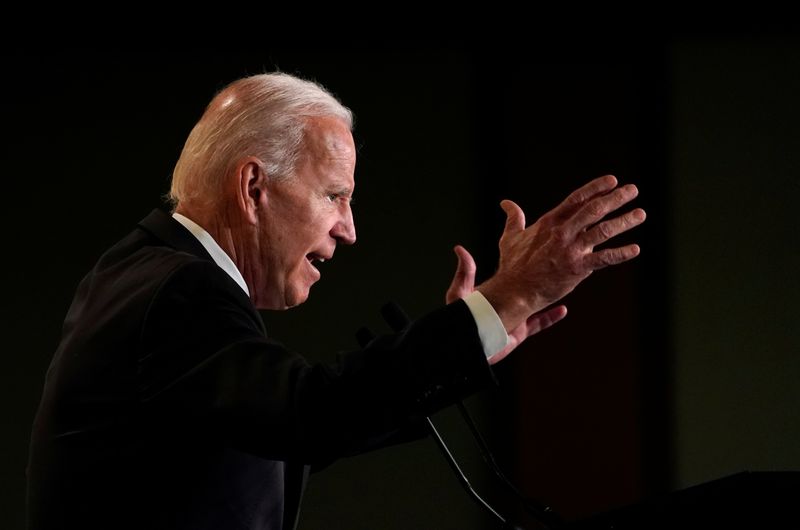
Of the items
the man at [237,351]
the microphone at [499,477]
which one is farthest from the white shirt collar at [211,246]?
the microphone at [499,477]

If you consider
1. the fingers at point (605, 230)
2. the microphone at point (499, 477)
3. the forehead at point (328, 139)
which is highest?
the forehead at point (328, 139)

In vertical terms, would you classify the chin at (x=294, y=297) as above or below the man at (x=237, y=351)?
below

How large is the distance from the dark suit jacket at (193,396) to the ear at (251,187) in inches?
5.0

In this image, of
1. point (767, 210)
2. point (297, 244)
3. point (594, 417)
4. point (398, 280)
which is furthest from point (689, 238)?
point (297, 244)

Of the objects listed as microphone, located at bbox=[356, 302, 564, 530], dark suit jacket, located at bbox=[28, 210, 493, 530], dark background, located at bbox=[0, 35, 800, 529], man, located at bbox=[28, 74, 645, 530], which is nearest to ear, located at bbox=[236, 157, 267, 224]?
man, located at bbox=[28, 74, 645, 530]

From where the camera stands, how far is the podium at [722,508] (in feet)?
3.68

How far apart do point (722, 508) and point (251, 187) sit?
876mm

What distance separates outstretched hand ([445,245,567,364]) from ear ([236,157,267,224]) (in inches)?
12.6

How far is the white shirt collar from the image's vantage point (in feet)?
5.34

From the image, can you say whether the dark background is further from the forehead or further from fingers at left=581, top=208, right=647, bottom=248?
fingers at left=581, top=208, right=647, bottom=248

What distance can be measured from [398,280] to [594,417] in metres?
0.80

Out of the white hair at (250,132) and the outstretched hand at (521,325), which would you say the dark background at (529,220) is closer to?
the outstretched hand at (521,325)

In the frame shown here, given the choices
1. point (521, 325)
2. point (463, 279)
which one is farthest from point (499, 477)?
point (463, 279)

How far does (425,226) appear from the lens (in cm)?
368
